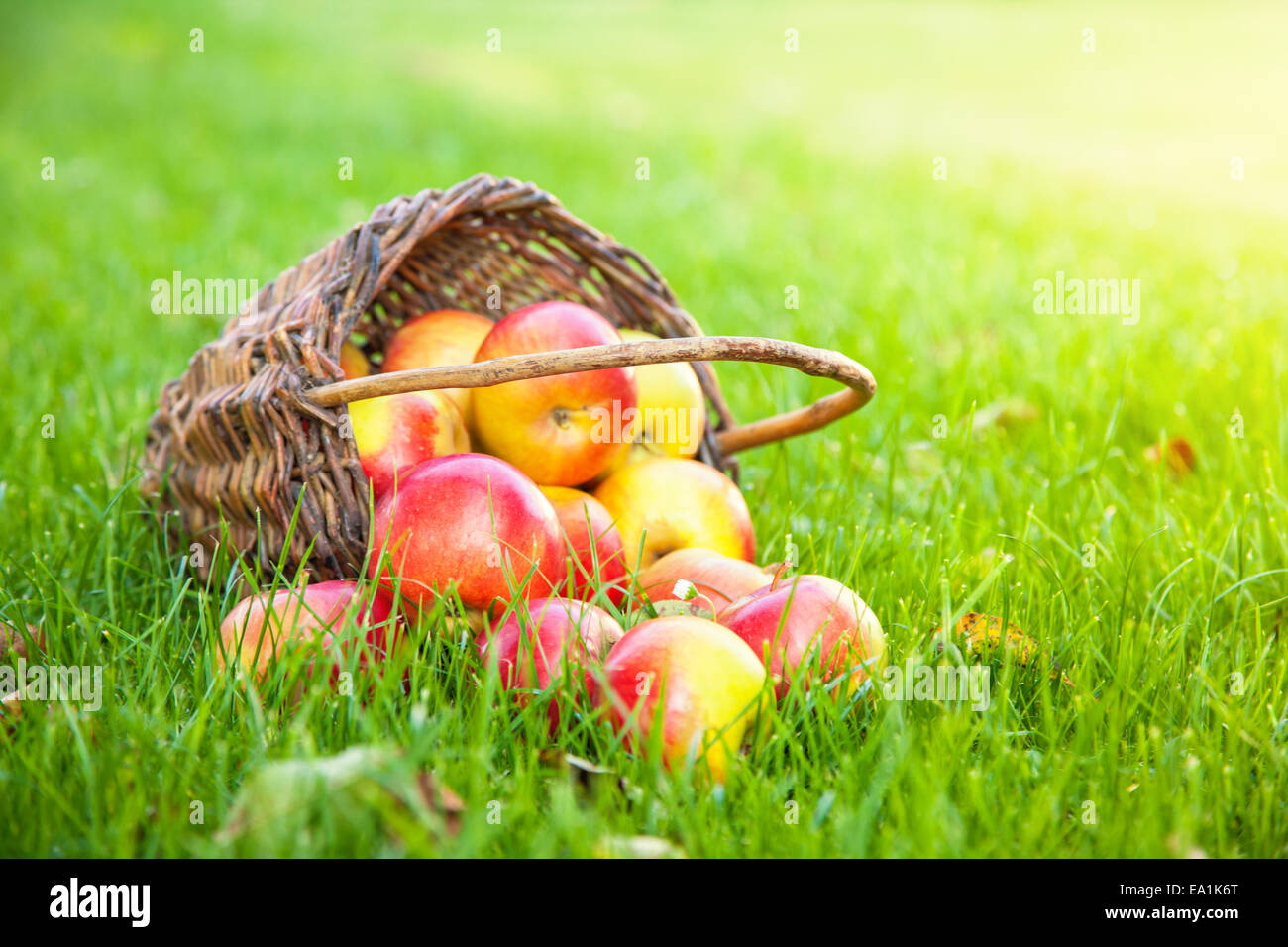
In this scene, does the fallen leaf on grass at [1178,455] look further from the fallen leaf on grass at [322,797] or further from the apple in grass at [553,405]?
the fallen leaf on grass at [322,797]

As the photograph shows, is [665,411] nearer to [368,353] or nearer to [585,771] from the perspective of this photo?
[368,353]

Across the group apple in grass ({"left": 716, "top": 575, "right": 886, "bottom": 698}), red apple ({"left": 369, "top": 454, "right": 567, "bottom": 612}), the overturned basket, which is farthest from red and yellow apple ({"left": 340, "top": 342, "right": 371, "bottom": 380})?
apple in grass ({"left": 716, "top": 575, "right": 886, "bottom": 698})

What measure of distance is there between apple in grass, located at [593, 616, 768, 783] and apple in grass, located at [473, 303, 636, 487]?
0.60 meters

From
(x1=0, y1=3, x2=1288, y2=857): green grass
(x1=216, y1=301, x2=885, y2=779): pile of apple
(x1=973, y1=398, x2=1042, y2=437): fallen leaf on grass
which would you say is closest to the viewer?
(x1=0, y1=3, x2=1288, y2=857): green grass

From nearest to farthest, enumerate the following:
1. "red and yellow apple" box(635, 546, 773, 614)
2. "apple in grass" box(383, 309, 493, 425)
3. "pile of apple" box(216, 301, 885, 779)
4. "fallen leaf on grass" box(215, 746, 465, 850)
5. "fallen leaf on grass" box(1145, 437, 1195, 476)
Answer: "fallen leaf on grass" box(215, 746, 465, 850) < "pile of apple" box(216, 301, 885, 779) < "red and yellow apple" box(635, 546, 773, 614) < "apple in grass" box(383, 309, 493, 425) < "fallen leaf on grass" box(1145, 437, 1195, 476)

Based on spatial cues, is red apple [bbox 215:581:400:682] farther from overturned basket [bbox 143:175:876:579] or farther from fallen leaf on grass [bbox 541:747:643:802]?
fallen leaf on grass [bbox 541:747:643:802]

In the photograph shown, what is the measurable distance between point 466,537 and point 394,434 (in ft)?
1.06

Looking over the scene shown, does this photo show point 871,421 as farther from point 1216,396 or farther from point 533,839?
point 533,839

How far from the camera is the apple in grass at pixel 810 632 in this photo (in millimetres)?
1502

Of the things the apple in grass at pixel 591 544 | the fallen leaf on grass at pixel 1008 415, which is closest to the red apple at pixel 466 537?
the apple in grass at pixel 591 544

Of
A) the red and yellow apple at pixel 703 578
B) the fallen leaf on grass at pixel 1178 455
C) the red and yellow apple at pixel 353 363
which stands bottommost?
the red and yellow apple at pixel 703 578

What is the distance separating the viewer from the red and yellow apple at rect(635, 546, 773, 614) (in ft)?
5.74

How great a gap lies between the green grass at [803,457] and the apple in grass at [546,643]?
0.22ft

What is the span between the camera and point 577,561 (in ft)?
5.67
